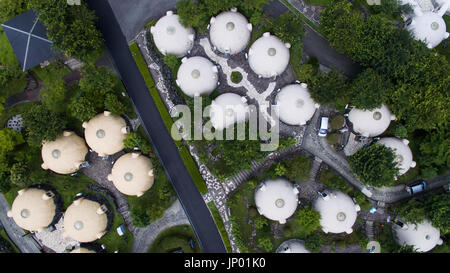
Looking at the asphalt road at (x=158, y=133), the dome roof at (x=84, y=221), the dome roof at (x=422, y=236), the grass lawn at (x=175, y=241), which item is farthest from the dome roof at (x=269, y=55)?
the dome roof at (x=84, y=221)

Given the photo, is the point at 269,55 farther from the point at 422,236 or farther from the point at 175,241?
the point at 422,236

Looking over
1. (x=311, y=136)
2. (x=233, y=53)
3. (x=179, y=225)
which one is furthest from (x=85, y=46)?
(x=311, y=136)

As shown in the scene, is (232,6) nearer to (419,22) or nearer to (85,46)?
(85,46)

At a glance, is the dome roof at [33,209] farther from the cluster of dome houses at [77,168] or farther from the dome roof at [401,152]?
the dome roof at [401,152]

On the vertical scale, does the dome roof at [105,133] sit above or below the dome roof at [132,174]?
above

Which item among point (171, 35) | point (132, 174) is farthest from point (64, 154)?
point (171, 35)

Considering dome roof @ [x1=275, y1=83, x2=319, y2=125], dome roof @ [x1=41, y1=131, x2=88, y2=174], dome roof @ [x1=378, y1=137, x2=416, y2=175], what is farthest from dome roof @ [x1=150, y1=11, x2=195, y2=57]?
dome roof @ [x1=378, y1=137, x2=416, y2=175]
